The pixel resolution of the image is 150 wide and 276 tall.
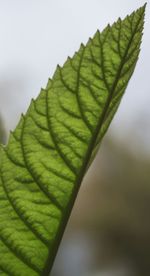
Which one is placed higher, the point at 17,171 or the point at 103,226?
the point at 17,171

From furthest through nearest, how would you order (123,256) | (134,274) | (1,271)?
(123,256) < (134,274) < (1,271)

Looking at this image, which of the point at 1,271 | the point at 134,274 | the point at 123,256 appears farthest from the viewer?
the point at 123,256

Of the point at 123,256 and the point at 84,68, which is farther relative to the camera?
the point at 123,256

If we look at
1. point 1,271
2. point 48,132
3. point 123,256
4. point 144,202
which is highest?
point 48,132

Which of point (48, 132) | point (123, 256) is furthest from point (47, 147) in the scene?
point (123, 256)

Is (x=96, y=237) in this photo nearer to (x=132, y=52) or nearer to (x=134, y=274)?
(x=134, y=274)

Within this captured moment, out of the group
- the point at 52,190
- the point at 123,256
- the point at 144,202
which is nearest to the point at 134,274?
the point at 123,256

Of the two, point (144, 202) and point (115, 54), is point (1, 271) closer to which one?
point (115, 54)
